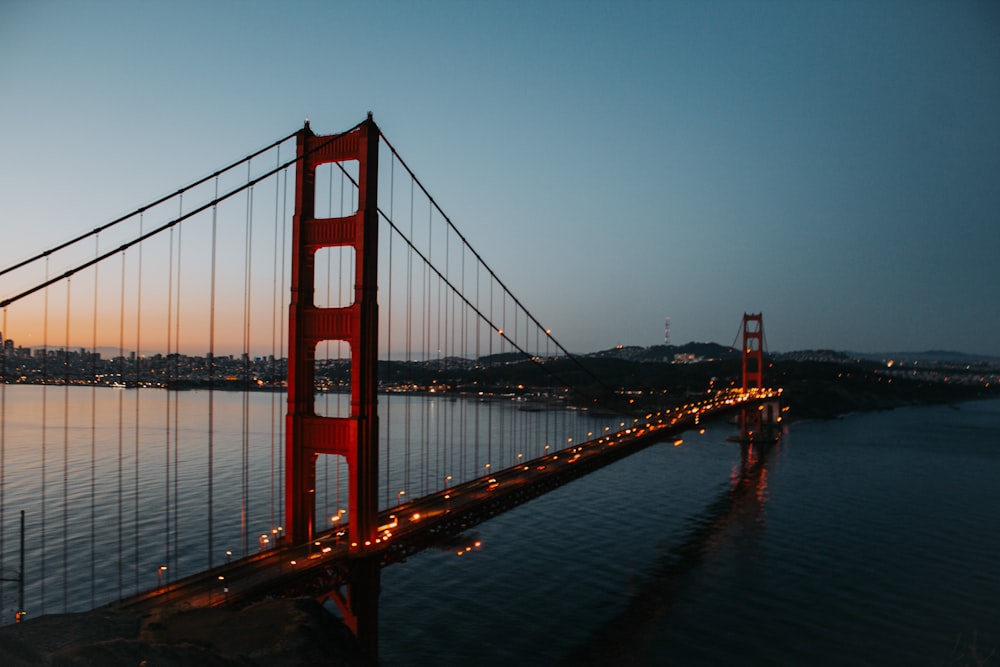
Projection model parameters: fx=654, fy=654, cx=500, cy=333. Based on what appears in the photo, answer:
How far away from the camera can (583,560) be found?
3081 cm

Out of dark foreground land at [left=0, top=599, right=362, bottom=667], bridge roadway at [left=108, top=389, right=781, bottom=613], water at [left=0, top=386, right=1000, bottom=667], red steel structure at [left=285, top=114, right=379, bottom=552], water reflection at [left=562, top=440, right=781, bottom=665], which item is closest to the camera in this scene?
dark foreground land at [left=0, top=599, right=362, bottom=667]

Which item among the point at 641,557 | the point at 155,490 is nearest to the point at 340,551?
the point at 641,557

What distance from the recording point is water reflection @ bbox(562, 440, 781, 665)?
70.9ft

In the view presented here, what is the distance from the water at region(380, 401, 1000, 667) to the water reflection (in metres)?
0.09

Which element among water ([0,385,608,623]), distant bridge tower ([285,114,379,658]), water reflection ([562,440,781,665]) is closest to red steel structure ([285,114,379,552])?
distant bridge tower ([285,114,379,658])

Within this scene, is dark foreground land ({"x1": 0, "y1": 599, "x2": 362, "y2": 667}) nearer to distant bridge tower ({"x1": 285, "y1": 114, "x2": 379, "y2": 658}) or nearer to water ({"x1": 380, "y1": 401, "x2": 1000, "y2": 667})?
distant bridge tower ({"x1": 285, "y1": 114, "x2": 379, "y2": 658})

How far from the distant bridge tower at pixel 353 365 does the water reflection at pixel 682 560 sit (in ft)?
26.1

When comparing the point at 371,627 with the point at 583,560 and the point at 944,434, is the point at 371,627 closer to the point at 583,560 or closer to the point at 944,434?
the point at 583,560

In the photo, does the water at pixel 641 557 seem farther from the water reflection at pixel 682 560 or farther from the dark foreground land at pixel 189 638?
the dark foreground land at pixel 189 638

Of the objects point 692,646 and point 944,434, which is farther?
point 944,434

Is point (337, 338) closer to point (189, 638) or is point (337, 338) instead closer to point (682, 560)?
point (189, 638)

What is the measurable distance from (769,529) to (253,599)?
3240cm

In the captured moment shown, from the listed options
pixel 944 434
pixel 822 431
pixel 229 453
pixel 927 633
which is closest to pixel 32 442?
pixel 229 453

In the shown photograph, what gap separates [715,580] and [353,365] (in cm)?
2003
